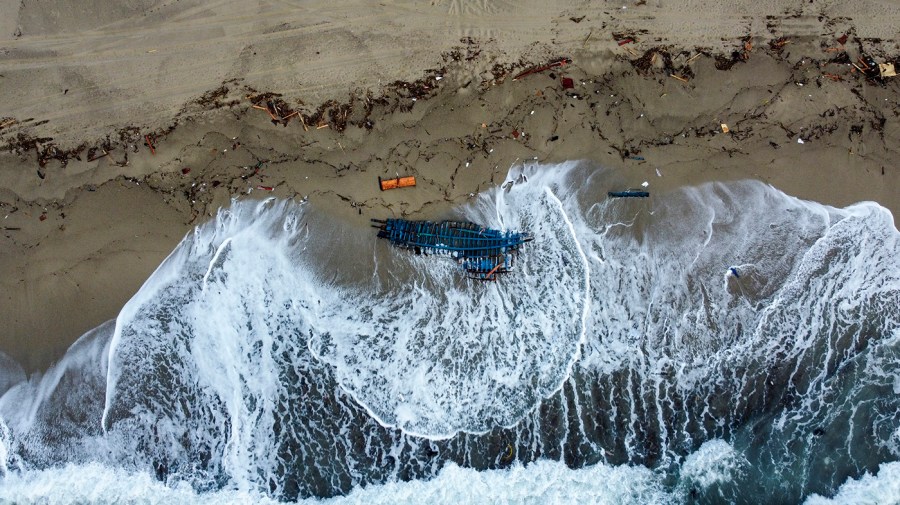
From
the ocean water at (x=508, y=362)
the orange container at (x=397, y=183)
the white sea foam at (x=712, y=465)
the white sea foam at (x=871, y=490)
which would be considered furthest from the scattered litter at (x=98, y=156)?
the white sea foam at (x=871, y=490)

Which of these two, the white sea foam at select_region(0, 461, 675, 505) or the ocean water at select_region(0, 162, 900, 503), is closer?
the white sea foam at select_region(0, 461, 675, 505)

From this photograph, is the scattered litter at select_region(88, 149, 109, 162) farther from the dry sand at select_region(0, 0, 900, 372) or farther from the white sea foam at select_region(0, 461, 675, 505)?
the white sea foam at select_region(0, 461, 675, 505)

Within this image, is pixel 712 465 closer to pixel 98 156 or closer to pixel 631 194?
pixel 631 194

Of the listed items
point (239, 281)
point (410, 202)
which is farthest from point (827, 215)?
point (239, 281)

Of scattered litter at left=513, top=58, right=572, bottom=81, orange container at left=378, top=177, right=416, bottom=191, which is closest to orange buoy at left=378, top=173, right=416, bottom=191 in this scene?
orange container at left=378, top=177, right=416, bottom=191

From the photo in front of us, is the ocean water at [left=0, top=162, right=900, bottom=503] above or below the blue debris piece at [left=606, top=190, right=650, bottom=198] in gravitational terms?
below

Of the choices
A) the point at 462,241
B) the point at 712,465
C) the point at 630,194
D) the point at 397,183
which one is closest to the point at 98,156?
the point at 397,183

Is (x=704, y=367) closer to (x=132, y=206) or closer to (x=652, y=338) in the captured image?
(x=652, y=338)
